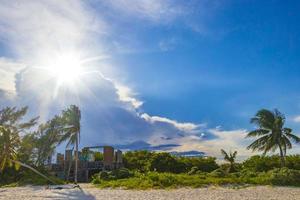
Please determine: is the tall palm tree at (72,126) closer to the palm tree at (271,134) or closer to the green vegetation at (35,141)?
the green vegetation at (35,141)

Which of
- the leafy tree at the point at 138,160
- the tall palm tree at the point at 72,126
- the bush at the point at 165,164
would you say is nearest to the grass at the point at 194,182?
the tall palm tree at the point at 72,126

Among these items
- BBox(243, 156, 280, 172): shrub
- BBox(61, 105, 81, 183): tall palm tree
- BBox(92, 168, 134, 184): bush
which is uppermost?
BBox(61, 105, 81, 183): tall palm tree

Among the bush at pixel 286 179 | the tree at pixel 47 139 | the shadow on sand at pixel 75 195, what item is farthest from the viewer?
the tree at pixel 47 139

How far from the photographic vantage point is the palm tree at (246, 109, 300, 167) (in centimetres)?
4119

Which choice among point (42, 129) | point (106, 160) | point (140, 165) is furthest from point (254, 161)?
point (42, 129)

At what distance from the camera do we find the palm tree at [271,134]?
135 ft

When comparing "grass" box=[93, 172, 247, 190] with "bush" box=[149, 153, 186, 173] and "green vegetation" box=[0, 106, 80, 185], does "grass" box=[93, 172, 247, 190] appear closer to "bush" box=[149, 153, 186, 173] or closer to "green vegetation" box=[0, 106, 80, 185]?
"green vegetation" box=[0, 106, 80, 185]

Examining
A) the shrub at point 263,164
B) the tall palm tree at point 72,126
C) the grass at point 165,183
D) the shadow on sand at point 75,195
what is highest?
the tall palm tree at point 72,126

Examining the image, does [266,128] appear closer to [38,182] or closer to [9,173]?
[38,182]

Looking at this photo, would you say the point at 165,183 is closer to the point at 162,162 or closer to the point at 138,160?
the point at 162,162

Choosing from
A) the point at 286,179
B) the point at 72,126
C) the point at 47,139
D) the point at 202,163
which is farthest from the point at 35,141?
the point at 286,179

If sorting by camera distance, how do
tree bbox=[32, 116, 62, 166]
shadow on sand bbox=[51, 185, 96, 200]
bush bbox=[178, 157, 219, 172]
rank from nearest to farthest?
shadow on sand bbox=[51, 185, 96, 200] < tree bbox=[32, 116, 62, 166] < bush bbox=[178, 157, 219, 172]

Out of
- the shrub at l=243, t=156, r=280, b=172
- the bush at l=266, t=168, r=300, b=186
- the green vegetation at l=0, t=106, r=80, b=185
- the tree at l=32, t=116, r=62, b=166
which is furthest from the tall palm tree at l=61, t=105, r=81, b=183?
the shrub at l=243, t=156, r=280, b=172

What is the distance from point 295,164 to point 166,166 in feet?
58.3
